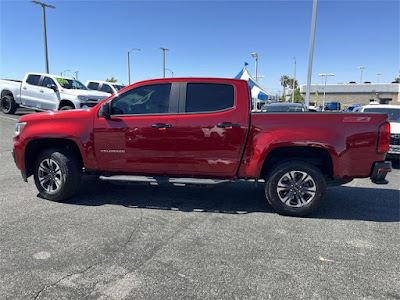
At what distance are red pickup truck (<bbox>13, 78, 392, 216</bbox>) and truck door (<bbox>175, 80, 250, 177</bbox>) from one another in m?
0.01

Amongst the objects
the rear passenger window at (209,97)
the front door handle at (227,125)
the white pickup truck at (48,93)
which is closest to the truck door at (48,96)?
the white pickup truck at (48,93)

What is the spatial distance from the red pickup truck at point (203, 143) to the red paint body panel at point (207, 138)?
14mm

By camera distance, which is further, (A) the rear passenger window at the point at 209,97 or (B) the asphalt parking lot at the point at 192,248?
(A) the rear passenger window at the point at 209,97

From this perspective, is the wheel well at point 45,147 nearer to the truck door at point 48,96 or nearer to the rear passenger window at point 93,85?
the truck door at point 48,96

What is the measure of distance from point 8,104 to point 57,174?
43.7 feet

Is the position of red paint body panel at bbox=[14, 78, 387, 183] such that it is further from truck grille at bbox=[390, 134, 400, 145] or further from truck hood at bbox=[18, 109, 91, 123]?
truck grille at bbox=[390, 134, 400, 145]

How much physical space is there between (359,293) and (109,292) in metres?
2.15

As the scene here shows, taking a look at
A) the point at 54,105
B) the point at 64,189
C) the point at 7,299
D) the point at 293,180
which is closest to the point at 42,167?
the point at 64,189

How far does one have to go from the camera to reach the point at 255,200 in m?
5.18

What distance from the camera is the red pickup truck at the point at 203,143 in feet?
13.6

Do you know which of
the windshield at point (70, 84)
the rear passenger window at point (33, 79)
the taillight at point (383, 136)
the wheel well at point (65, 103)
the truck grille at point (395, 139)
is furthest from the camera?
the rear passenger window at point (33, 79)

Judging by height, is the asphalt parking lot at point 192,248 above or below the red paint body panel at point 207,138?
below

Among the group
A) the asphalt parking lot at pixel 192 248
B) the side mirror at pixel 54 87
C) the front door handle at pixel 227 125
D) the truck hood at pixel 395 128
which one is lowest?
the asphalt parking lot at pixel 192 248

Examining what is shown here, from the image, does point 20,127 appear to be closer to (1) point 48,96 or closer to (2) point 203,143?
(2) point 203,143
